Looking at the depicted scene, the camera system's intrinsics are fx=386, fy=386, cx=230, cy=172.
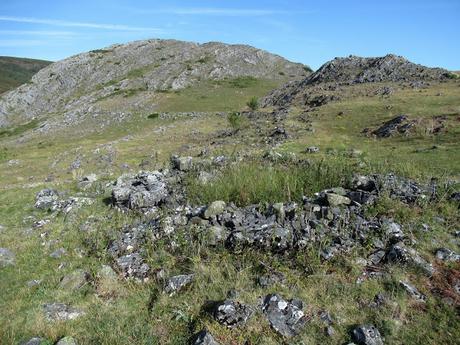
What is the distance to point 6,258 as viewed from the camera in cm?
1294

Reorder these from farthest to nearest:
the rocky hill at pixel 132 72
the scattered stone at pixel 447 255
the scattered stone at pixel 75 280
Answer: the rocky hill at pixel 132 72
the scattered stone at pixel 75 280
the scattered stone at pixel 447 255

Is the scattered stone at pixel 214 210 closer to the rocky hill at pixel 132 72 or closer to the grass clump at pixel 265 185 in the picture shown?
the grass clump at pixel 265 185

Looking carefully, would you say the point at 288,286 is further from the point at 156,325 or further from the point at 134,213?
the point at 134,213

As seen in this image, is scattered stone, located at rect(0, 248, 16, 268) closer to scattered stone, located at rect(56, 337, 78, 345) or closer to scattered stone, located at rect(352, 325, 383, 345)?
scattered stone, located at rect(56, 337, 78, 345)

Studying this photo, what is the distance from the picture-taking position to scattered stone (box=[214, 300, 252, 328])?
8529 millimetres

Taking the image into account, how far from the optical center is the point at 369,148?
28.4 m

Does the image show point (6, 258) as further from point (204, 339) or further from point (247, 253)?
point (204, 339)

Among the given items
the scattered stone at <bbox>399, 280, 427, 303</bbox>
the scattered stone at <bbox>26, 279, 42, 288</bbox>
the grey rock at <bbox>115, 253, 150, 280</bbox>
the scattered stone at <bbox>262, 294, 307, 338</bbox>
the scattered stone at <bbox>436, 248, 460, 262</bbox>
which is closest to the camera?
the scattered stone at <bbox>262, 294, 307, 338</bbox>

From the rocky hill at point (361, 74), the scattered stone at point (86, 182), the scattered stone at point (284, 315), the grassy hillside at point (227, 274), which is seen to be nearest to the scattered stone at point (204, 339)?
the grassy hillside at point (227, 274)

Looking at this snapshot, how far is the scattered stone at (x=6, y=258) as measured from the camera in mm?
12692

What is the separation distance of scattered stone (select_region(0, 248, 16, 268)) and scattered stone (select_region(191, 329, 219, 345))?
7879mm

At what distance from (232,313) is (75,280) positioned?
16.3 ft

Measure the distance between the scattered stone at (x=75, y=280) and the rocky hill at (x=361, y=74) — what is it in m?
46.9

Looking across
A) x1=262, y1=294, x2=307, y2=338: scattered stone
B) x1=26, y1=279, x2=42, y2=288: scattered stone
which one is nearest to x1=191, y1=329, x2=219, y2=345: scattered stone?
x1=262, y1=294, x2=307, y2=338: scattered stone
